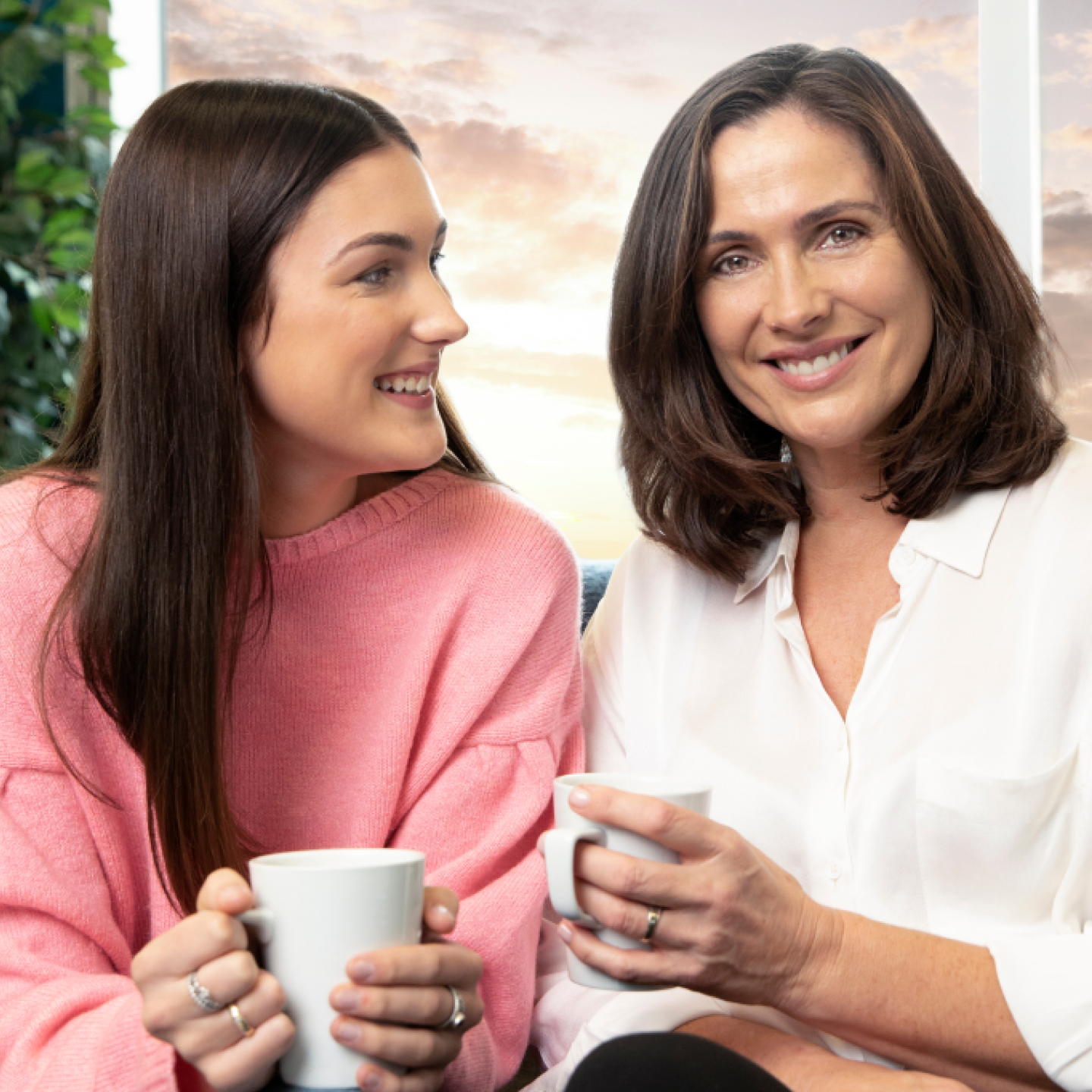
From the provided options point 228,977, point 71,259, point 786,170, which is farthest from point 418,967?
point 71,259

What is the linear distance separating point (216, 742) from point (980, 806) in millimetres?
731

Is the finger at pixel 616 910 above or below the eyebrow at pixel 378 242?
below

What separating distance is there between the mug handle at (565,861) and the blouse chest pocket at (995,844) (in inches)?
18.2

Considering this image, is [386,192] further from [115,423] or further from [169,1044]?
[169,1044]

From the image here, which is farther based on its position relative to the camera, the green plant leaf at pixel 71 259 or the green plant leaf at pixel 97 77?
the green plant leaf at pixel 97 77

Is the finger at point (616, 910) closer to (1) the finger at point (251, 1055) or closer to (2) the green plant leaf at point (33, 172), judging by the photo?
(1) the finger at point (251, 1055)

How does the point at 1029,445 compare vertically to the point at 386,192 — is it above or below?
below

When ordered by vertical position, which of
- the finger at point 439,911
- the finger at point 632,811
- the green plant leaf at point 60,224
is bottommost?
the finger at point 439,911

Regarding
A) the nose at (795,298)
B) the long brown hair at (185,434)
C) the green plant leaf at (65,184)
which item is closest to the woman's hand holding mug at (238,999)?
the long brown hair at (185,434)

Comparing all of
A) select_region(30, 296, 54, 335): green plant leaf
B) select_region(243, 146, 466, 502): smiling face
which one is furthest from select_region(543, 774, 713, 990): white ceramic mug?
select_region(30, 296, 54, 335): green plant leaf

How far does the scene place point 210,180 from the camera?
112 cm

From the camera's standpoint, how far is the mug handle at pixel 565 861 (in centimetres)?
81

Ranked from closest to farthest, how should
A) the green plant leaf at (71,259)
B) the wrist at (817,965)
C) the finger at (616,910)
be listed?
the finger at (616,910) → the wrist at (817,965) → the green plant leaf at (71,259)

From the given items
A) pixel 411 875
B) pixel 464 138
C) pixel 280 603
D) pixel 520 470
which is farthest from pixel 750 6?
pixel 411 875
